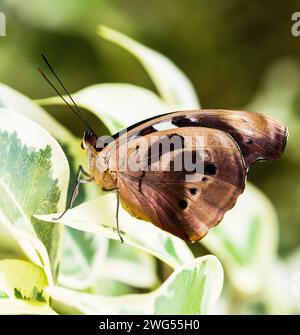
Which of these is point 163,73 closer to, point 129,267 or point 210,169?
point 210,169

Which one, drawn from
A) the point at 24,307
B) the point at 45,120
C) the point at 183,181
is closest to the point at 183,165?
the point at 183,181

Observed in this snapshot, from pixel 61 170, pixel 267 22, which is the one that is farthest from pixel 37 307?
pixel 267 22

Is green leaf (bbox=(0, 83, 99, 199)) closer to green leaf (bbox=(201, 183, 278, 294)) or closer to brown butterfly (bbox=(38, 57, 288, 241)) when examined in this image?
brown butterfly (bbox=(38, 57, 288, 241))

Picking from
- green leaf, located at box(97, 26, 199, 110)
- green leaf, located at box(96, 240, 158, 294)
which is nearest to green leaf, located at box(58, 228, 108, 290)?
green leaf, located at box(96, 240, 158, 294)

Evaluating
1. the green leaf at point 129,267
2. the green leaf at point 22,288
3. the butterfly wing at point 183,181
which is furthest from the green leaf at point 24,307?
the butterfly wing at point 183,181
